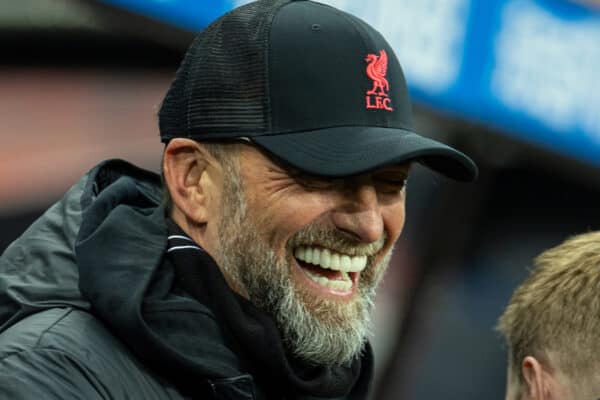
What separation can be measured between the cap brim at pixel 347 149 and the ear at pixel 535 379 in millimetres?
407

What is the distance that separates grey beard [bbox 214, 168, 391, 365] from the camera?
135cm

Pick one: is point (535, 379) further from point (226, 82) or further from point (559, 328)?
point (226, 82)

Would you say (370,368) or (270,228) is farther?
(370,368)

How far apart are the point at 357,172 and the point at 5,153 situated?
159cm

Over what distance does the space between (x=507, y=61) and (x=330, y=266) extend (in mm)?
1836

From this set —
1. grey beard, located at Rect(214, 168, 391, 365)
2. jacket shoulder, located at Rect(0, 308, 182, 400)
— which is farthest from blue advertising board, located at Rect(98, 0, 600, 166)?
jacket shoulder, located at Rect(0, 308, 182, 400)

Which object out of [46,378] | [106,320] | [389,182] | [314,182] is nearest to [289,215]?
[314,182]

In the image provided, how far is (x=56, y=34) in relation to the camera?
2.63 metres

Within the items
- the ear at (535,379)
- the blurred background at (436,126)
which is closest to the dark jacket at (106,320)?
the ear at (535,379)

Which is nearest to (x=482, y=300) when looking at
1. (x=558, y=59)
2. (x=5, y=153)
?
(x=558, y=59)

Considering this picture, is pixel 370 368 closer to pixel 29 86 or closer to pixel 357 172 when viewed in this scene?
pixel 357 172

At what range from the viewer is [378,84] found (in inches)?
53.6

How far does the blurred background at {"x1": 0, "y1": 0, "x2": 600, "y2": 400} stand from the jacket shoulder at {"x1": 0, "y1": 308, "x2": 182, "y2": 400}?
1.41 metres

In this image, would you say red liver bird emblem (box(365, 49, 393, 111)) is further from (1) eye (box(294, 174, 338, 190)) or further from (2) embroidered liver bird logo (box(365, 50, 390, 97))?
(1) eye (box(294, 174, 338, 190))
